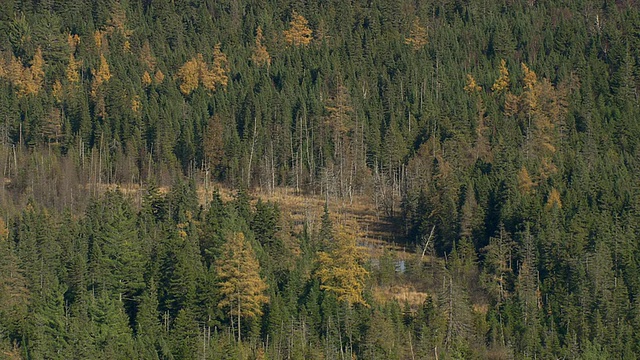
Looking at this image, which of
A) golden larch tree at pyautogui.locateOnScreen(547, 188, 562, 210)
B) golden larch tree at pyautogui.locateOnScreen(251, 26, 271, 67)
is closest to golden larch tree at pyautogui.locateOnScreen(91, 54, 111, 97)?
golden larch tree at pyautogui.locateOnScreen(251, 26, 271, 67)

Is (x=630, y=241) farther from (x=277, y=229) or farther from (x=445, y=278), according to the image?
(x=277, y=229)

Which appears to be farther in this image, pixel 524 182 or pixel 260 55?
pixel 260 55

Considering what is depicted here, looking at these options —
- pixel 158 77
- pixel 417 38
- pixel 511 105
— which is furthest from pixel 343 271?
pixel 417 38

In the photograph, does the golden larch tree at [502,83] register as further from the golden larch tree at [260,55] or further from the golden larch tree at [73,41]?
the golden larch tree at [73,41]

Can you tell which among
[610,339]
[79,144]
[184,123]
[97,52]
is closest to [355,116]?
[184,123]

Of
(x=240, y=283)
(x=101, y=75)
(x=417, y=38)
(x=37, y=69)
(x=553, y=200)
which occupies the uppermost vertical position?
(x=417, y=38)

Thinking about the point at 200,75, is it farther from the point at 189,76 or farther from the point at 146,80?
the point at 146,80

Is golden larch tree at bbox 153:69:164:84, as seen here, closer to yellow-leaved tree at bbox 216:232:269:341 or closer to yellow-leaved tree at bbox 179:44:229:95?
yellow-leaved tree at bbox 179:44:229:95
